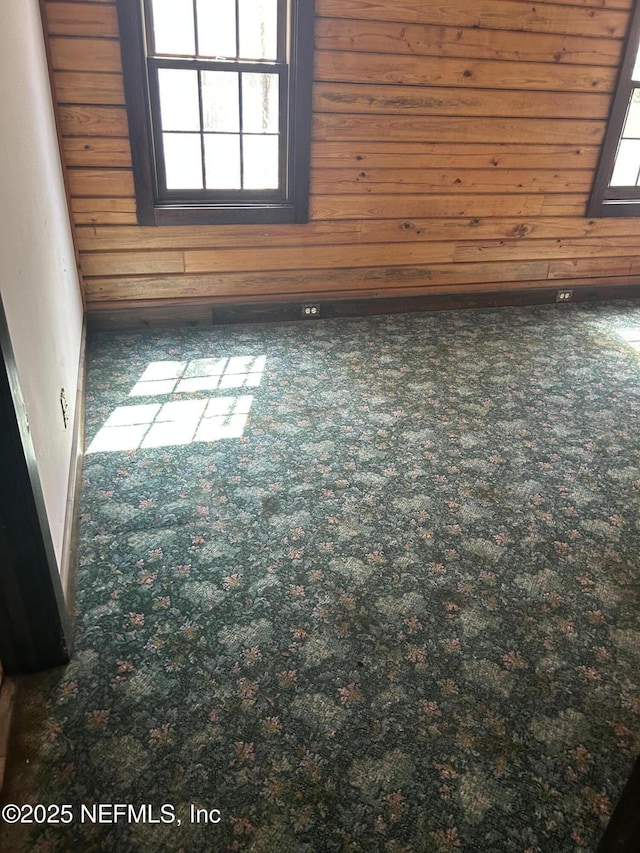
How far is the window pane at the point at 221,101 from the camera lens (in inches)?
129

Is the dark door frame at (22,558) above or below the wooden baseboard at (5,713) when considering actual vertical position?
above

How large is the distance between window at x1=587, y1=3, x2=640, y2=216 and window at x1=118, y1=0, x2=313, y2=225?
7.09 ft

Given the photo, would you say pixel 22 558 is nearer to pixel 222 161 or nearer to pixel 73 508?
pixel 73 508

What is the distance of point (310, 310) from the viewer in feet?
13.1

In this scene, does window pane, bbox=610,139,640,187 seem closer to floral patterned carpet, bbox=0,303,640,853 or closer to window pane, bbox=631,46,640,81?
window pane, bbox=631,46,640,81

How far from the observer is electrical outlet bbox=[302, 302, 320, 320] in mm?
3975

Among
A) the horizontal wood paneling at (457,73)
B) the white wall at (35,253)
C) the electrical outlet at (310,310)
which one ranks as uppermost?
the horizontal wood paneling at (457,73)

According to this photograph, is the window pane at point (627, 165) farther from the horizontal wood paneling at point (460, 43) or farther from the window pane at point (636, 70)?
the horizontal wood paneling at point (460, 43)

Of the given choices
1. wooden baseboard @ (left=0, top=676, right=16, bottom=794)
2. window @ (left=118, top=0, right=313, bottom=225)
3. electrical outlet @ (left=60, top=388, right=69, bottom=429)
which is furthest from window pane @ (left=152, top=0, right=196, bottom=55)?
wooden baseboard @ (left=0, top=676, right=16, bottom=794)

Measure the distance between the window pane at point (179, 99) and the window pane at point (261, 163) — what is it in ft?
1.05

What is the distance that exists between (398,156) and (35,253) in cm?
256

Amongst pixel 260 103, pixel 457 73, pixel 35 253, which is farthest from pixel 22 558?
pixel 457 73

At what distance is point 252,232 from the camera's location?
369 centimetres

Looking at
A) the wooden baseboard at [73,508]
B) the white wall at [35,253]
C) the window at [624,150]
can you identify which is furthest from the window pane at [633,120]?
the wooden baseboard at [73,508]
